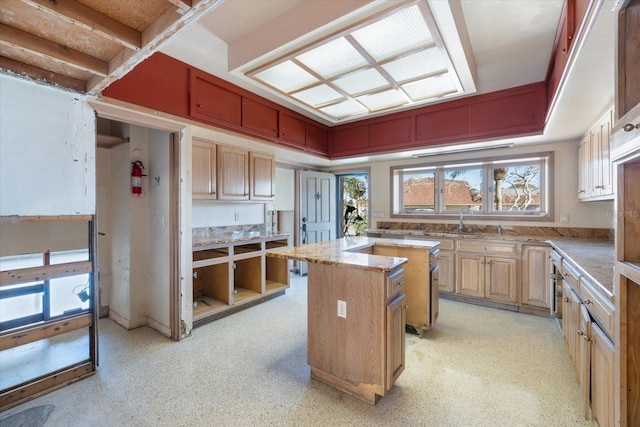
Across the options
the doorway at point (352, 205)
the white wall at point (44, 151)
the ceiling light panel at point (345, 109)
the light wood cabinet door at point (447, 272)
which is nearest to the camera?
the white wall at point (44, 151)

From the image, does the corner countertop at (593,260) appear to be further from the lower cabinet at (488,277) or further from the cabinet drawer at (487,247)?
the lower cabinet at (488,277)

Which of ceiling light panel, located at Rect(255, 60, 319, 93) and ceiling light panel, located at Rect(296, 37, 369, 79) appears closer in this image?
ceiling light panel, located at Rect(296, 37, 369, 79)

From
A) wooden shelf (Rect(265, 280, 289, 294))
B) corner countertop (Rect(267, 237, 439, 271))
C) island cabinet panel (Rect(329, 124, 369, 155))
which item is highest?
island cabinet panel (Rect(329, 124, 369, 155))

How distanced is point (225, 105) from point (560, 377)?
3978mm

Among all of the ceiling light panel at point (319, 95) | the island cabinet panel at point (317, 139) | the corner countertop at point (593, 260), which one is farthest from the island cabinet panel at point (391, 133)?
the corner countertop at point (593, 260)

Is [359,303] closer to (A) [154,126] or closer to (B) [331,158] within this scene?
(A) [154,126]

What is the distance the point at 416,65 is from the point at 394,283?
6.17 feet

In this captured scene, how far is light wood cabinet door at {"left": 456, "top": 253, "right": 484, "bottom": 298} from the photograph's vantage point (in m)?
3.57

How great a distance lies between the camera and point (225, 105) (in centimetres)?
309

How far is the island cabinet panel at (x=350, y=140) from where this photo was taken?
14.4 feet

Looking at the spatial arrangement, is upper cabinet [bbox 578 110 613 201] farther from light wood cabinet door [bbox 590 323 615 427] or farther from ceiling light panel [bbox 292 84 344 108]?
ceiling light panel [bbox 292 84 344 108]

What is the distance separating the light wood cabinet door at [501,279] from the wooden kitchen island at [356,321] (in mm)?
2165

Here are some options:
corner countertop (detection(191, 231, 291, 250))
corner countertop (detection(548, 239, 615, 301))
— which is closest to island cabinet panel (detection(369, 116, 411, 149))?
corner countertop (detection(191, 231, 291, 250))

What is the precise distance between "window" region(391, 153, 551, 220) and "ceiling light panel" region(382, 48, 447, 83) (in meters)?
2.07
